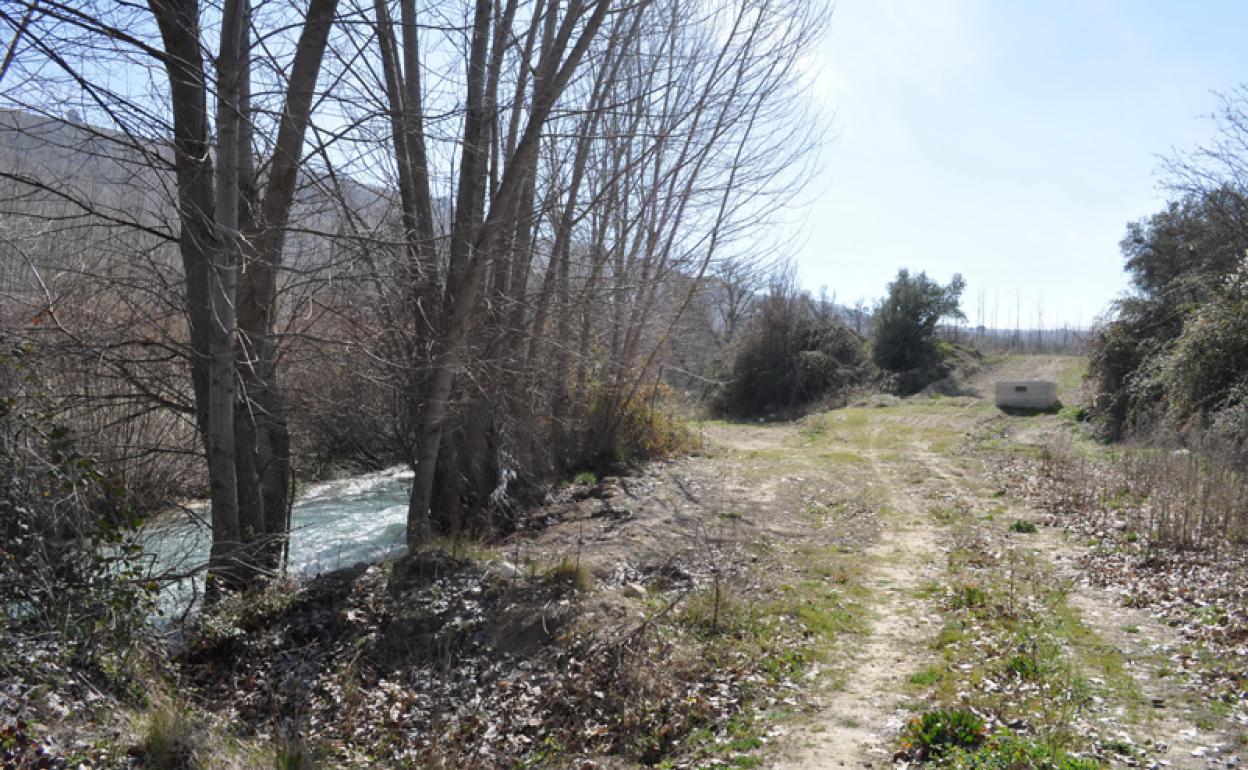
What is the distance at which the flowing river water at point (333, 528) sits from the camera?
9.23 metres

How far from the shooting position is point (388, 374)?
32.2 ft

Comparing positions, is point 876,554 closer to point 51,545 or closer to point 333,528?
point 333,528

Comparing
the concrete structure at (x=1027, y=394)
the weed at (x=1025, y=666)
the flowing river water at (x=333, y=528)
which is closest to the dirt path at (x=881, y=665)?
the weed at (x=1025, y=666)

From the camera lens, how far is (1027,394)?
23859 millimetres

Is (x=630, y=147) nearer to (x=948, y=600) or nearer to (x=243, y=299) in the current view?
(x=243, y=299)

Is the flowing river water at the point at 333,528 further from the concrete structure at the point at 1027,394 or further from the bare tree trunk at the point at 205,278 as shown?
the concrete structure at the point at 1027,394

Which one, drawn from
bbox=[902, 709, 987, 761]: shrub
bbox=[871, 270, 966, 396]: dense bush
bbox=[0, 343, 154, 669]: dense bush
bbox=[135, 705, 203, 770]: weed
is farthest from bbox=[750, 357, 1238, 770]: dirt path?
bbox=[871, 270, 966, 396]: dense bush

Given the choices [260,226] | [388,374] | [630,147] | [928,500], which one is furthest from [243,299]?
[928,500]

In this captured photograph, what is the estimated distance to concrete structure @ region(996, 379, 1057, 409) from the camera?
77.3 feet

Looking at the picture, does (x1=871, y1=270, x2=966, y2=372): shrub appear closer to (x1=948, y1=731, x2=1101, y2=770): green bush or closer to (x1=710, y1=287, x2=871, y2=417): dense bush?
(x1=710, y1=287, x2=871, y2=417): dense bush

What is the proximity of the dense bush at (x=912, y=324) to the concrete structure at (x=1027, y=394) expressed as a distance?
8.08 meters

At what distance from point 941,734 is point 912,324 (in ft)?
97.8

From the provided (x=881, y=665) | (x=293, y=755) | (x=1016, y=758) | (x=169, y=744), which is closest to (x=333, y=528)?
(x=293, y=755)

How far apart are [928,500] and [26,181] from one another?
1268cm
